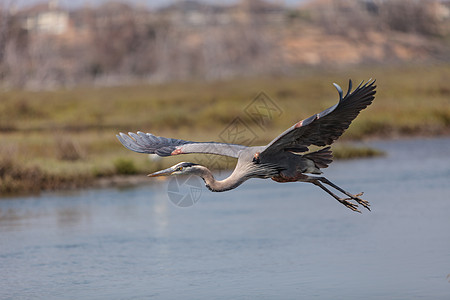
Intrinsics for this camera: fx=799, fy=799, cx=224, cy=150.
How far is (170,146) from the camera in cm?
1066

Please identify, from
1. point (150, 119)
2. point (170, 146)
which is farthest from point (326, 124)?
point (150, 119)

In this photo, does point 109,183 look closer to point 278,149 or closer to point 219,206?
point 219,206

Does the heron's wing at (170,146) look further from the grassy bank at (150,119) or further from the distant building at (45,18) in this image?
the distant building at (45,18)

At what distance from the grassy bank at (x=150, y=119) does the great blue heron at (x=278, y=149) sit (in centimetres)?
890

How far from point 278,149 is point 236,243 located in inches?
149

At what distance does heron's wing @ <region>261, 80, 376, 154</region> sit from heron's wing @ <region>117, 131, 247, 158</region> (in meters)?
0.48

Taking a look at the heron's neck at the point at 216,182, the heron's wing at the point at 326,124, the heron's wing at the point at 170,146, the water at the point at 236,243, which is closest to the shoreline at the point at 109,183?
the water at the point at 236,243

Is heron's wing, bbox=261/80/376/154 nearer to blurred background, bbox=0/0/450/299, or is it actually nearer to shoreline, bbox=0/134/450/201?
blurred background, bbox=0/0/450/299

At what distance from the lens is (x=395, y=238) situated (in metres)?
13.5

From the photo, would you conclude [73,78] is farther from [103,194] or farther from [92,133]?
[103,194]

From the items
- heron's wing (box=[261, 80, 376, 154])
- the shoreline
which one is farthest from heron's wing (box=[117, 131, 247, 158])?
the shoreline

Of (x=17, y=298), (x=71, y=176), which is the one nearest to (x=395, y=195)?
(x=71, y=176)

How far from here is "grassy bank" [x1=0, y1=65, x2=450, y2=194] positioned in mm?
20875

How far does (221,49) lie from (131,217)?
7359cm
